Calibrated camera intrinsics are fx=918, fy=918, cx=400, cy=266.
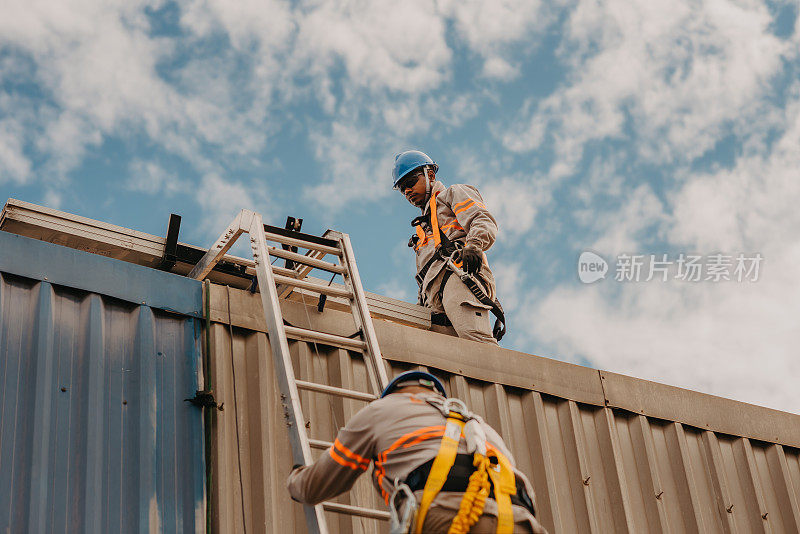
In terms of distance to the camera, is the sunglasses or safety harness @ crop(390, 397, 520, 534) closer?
safety harness @ crop(390, 397, 520, 534)

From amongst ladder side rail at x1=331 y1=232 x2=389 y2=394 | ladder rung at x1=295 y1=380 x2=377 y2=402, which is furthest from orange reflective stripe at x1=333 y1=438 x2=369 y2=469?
ladder side rail at x1=331 y1=232 x2=389 y2=394

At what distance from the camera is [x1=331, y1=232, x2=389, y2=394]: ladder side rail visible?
18.0ft

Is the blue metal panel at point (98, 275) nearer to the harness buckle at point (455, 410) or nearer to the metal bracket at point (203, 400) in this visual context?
the metal bracket at point (203, 400)

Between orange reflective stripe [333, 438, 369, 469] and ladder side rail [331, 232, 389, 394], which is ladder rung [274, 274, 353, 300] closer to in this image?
ladder side rail [331, 232, 389, 394]

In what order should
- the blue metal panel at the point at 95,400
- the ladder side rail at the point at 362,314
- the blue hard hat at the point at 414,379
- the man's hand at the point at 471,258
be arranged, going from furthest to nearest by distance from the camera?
the man's hand at the point at 471,258 → the ladder side rail at the point at 362,314 → the blue metal panel at the point at 95,400 → the blue hard hat at the point at 414,379

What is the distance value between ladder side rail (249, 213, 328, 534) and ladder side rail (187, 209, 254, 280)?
0.10 meters

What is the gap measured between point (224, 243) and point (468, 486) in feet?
10.5

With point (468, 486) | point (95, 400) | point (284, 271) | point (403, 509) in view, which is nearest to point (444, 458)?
point (468, 486)

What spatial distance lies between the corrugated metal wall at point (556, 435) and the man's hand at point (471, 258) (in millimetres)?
864

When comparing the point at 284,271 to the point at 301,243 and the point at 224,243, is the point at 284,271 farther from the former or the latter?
the point at 224,243

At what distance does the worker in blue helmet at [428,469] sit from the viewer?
3562mm

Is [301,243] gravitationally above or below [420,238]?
below

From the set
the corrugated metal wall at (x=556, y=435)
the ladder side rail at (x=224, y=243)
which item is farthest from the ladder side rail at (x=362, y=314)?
the ladder side rail at (x=224, y=243)

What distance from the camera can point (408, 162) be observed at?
8.23 metres
